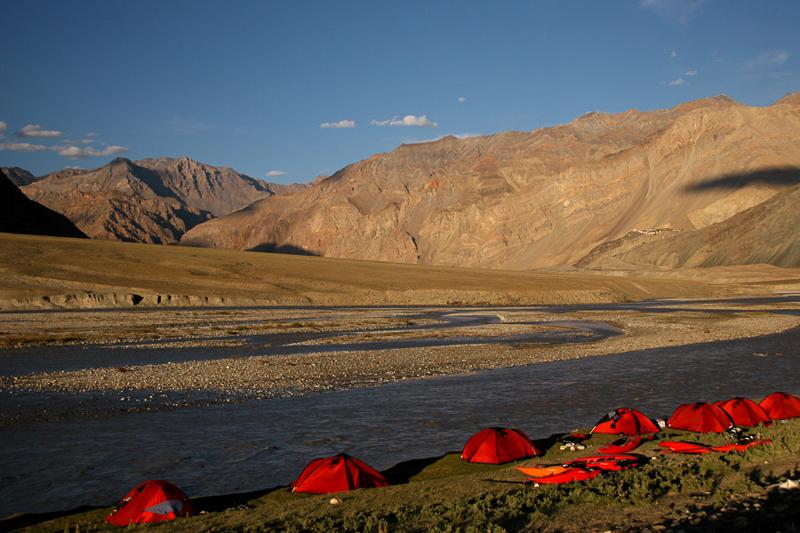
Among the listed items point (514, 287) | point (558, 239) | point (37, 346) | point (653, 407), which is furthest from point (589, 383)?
point (558, 239)

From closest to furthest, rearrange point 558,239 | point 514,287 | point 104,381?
1. point 104,381
2. point 514,287
3. point 558,239

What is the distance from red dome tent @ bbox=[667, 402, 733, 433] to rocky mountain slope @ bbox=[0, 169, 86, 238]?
139 metres

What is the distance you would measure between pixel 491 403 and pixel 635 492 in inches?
340

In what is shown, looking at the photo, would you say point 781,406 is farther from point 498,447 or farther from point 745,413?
point 498,447

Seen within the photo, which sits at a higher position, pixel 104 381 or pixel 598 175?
pixel 598 175

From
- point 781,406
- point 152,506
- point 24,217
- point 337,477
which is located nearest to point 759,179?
point 781,406

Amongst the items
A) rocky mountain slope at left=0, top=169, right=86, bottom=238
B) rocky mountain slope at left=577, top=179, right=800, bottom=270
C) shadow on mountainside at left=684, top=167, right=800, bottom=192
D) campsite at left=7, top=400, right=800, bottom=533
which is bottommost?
campsite at left=7, top=400, right=800, bottom=533

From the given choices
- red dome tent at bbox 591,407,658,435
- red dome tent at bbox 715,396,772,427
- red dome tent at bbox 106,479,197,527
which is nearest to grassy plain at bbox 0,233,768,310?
red dome tent at bbox 591,407,658,435

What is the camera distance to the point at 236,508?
876cm

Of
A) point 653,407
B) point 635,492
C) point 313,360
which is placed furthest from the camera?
point 313,360

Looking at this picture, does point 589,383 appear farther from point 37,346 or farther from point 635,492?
point 37,346

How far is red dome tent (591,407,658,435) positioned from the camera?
13.0 metres

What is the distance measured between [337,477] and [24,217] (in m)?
149

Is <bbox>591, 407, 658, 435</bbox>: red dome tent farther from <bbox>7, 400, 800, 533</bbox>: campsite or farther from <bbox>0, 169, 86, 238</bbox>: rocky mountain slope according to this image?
<bbox>0, 169, 86, 238</bbox>: rocky mountain slope
